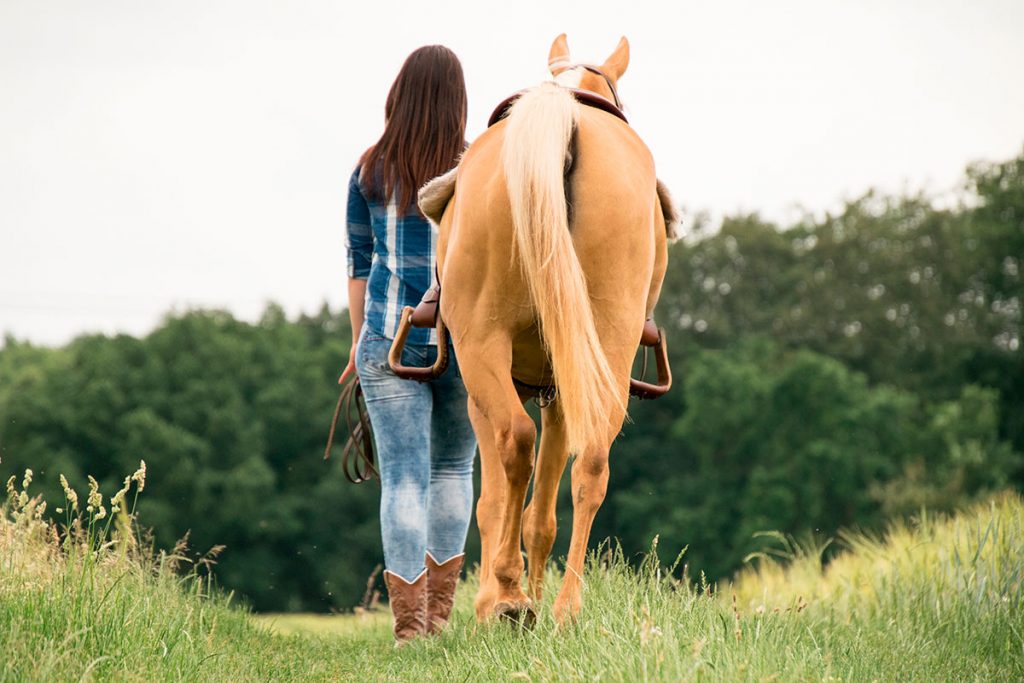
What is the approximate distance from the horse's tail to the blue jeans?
4.53 feet

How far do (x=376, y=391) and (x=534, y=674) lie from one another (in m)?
2.34

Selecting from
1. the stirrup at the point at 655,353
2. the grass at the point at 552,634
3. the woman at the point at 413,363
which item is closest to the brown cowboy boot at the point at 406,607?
the woman at the point at 413,363

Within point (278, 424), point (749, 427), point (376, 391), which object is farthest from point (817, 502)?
point (376, 391)

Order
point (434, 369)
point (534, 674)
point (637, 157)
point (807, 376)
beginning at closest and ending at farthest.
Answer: point (534, 674)
point (637, 157)
point (434, 369)
point (807, 376)

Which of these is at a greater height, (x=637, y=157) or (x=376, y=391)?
(x=637, y=157)

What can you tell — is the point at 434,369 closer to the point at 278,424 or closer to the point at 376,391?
the point at 376,391

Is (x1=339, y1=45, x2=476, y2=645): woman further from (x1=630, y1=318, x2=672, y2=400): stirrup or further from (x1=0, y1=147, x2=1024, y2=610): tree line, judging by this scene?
(x1=0, y1=147, x2=1024, y2=610): tree line

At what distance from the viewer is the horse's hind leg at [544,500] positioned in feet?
15.0

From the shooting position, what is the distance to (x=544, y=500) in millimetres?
4594

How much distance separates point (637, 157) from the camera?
438 cm

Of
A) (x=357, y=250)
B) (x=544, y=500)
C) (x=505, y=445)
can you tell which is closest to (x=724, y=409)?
(x=357, y=250)

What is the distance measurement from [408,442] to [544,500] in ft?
3.19

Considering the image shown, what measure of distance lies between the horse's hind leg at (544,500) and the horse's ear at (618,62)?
156cm

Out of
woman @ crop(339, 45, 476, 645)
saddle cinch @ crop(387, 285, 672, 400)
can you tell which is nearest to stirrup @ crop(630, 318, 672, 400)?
saddle cinch @ crop(387, 285, 672, 400)
